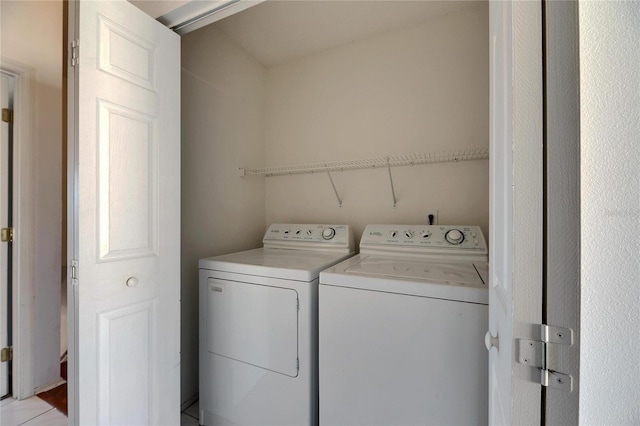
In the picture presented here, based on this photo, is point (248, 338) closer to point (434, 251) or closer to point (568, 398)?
point (434, 251)

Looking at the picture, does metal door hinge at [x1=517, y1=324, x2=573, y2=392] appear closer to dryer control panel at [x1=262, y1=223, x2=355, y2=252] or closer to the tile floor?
dryer control panel at [x1=262, y1=223, x2=355, y2=252]

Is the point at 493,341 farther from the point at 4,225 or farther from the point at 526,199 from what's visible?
the point at 4,225

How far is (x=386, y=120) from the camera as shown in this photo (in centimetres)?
211

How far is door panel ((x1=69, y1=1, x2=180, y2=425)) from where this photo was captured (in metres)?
1.00

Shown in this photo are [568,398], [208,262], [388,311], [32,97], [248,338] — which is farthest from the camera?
[32,97]

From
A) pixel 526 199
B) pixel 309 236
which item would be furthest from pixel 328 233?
pixel 526 199

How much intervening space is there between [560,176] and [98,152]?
56.8 inches

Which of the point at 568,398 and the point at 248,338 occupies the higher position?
the point at 568,398

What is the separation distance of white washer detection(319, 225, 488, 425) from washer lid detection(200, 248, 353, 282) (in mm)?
126

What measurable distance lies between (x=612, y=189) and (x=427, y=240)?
3.92 ft

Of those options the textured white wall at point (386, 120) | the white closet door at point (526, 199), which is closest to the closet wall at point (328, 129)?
the textured white wall at point (386, 120)

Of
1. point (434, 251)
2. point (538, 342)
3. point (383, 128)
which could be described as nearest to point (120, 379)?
point (538, 342)

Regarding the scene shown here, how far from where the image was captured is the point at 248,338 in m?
1.46

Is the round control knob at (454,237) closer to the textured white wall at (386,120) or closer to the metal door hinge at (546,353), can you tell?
the textured white wall at (386,120)
